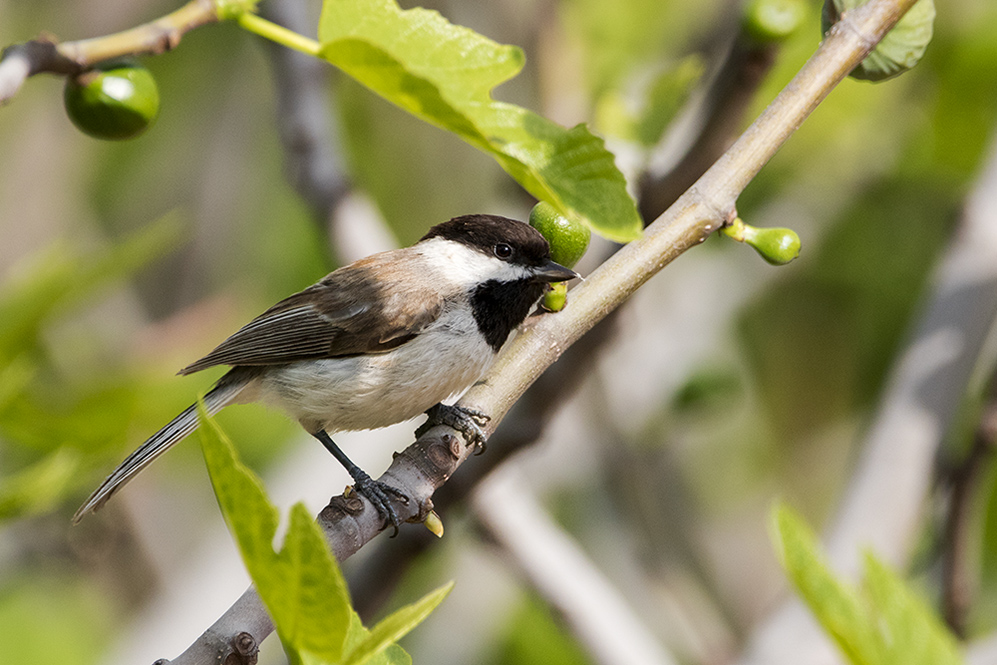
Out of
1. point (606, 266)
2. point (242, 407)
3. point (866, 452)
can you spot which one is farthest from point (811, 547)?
point (242, 407)

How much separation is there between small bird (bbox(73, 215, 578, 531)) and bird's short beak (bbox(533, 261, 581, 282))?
0.25 feet

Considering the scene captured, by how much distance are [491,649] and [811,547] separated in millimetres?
2611

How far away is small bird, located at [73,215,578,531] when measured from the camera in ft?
6.45

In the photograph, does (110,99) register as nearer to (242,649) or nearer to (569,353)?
(242,649)

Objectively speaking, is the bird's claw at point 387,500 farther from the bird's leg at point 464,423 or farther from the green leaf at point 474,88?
the green leaf at point 474,88

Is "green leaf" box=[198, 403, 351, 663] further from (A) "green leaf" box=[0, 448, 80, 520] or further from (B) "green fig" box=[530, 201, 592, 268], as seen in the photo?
(A) "green leaf" box=[0, 448, 80, 520]

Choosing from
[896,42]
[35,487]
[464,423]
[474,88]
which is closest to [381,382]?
[464,423]

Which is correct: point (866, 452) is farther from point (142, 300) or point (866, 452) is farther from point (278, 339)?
point (142, 300)

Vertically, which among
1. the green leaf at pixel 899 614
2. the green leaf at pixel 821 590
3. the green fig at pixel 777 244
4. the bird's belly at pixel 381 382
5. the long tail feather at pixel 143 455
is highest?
the long tail feather at pixel 143 455

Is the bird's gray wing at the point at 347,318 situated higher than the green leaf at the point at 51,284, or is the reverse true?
the green leaf at the point at 51,284

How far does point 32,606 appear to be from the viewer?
2994mm

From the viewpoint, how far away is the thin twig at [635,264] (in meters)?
1.17

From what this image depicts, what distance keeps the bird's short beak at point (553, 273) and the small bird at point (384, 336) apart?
3.0 inches

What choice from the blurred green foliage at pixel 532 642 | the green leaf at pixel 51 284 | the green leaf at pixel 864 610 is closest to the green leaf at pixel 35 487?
the green leaf at pixel 51 284
